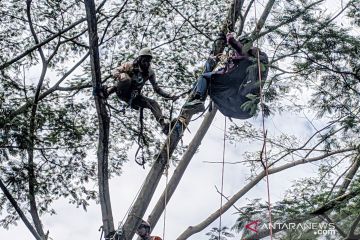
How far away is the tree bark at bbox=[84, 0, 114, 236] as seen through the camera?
18.2 ft

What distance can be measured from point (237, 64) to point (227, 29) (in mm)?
526

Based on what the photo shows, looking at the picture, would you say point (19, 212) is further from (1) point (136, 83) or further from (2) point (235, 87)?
(2) point (235, 87)

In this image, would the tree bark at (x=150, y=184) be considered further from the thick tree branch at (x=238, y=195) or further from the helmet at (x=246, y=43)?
the thick tree branch at (x=238, y=195)

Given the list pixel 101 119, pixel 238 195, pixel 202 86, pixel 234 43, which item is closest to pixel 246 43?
pixel 234 43

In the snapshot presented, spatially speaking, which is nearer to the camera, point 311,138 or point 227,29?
point 227,29

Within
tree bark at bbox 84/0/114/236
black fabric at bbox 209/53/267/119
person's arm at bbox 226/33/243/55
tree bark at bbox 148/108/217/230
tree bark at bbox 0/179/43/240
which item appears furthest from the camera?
tree bark at bbox 0/179/43/240

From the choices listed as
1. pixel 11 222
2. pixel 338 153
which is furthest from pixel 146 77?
pixel 11 222

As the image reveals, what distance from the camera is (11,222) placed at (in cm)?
925

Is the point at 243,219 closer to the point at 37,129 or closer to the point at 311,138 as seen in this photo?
the point at 311,138

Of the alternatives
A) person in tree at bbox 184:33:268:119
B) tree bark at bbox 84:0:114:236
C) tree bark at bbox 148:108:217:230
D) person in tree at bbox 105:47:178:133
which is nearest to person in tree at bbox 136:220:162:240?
tree bark at bbox 148:108:217:230

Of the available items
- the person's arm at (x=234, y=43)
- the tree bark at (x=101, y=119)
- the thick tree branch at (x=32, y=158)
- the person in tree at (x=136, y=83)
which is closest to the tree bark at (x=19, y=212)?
the thick tree branch at (x=32, y=158)

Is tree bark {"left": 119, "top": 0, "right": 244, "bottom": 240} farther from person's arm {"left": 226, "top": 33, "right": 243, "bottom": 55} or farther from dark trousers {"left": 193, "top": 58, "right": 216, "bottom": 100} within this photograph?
person's arm {"left": 226, "top": 33, "right": 243, "bottom": 55}

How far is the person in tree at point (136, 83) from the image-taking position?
242 inches

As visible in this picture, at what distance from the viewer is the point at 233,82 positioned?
6289mm
